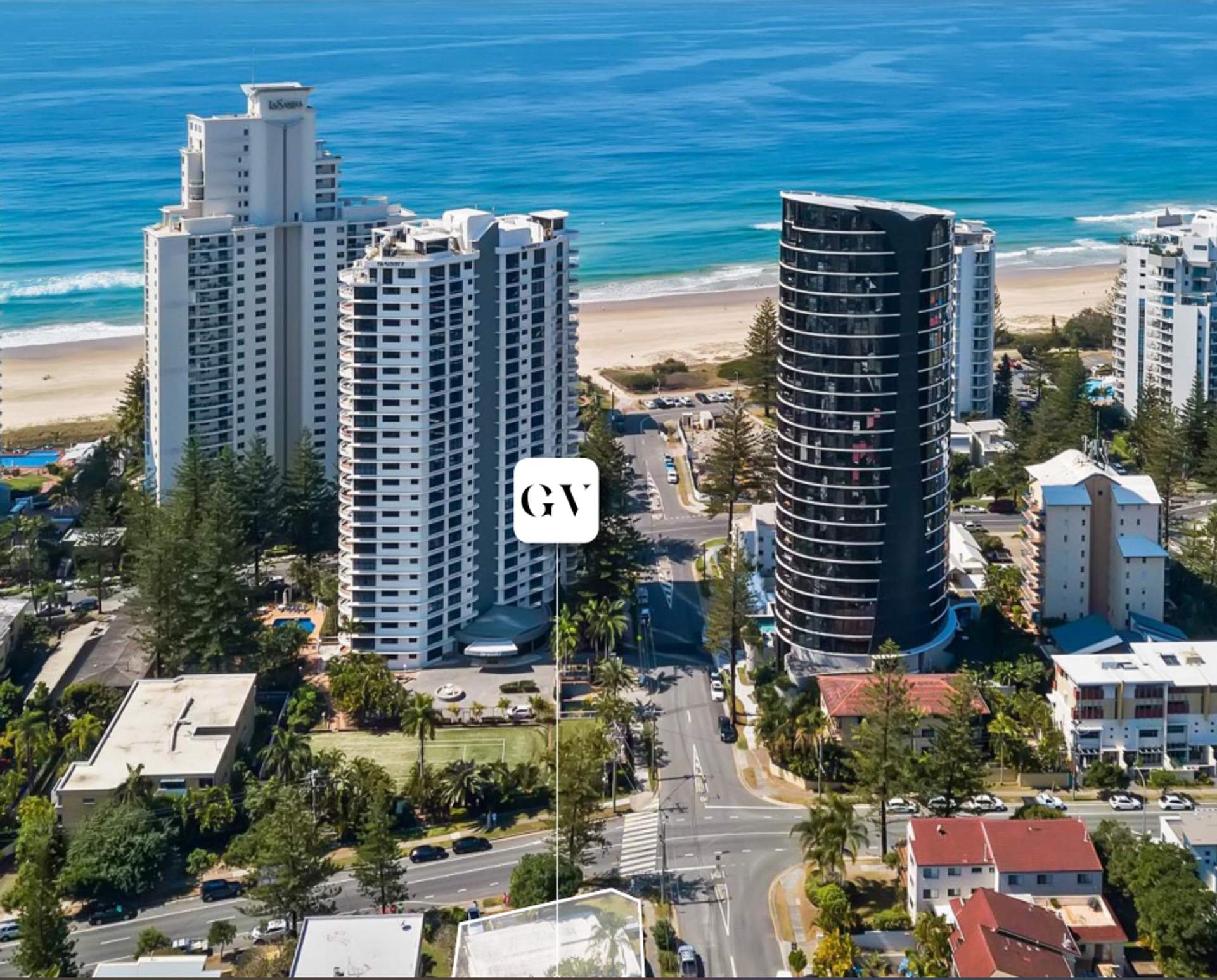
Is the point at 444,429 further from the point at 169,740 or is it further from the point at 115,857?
the point at 115,857

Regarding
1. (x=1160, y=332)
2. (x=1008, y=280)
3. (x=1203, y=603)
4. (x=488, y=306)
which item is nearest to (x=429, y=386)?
(x=488, y=306)

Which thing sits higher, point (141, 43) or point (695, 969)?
point (141, 43)

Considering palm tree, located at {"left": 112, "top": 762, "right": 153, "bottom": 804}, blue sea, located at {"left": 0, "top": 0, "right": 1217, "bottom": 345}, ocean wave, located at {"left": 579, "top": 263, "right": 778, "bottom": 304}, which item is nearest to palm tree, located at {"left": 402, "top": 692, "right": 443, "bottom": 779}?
palm tree, located at {"left": 112, "top": 762, "right": 153, "bottom": 804}

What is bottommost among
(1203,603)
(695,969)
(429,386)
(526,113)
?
(695,969)

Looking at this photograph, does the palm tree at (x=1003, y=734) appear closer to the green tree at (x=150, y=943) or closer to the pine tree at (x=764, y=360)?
the green tree at (x=150, y=943)

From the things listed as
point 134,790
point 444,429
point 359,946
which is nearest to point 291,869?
point 359,946

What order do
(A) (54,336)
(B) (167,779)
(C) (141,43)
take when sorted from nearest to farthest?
(B) (167,779) < (A) (54,336) < (C) (141,43)

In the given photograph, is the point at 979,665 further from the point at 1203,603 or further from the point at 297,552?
the point at 297,552

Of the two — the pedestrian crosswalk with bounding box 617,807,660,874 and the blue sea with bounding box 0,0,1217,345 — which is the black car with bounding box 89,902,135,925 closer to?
the pedestrian crosswalk with bounding box 617,807,660,874
